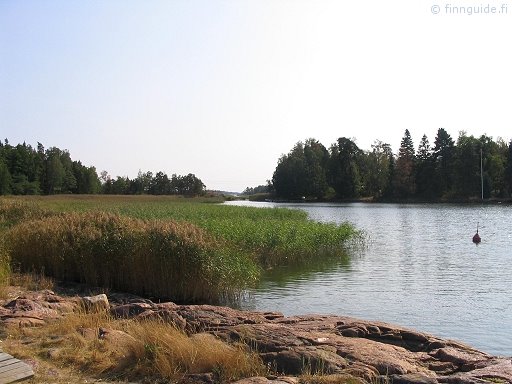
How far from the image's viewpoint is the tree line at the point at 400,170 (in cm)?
8700

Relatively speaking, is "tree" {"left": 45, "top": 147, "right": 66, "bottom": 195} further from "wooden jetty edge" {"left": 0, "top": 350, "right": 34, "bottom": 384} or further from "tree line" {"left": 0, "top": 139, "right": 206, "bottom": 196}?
"wooden jetty edge" {"left": 0, "top": 350, "right": 34, "bottom": 384}

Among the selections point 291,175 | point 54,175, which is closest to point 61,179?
point 54,175

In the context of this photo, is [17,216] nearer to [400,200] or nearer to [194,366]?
[194,366]

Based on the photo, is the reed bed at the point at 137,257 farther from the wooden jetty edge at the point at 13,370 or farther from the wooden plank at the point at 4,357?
the wooden jetty edge at the point at 13,370

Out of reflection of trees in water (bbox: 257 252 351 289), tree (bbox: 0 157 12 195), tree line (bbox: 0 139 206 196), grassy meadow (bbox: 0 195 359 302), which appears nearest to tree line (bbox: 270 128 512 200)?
tree line (bbox: 0 139 206 196)

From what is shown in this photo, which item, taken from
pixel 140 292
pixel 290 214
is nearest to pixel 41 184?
pixel 290 214

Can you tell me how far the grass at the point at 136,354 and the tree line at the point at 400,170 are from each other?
282 feet

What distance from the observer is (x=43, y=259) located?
16.0 m

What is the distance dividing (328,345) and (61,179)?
103 metres

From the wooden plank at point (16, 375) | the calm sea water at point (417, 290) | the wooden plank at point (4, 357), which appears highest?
the wooden plank at point (4, 357)

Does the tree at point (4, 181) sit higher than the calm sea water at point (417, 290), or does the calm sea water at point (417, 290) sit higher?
the tree at point (4, 181)

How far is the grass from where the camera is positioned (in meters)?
5.89

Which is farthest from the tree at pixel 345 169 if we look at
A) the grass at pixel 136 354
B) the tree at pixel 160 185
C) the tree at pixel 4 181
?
the grass at pixel 136 354

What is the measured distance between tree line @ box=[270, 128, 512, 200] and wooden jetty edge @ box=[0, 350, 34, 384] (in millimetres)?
87408
